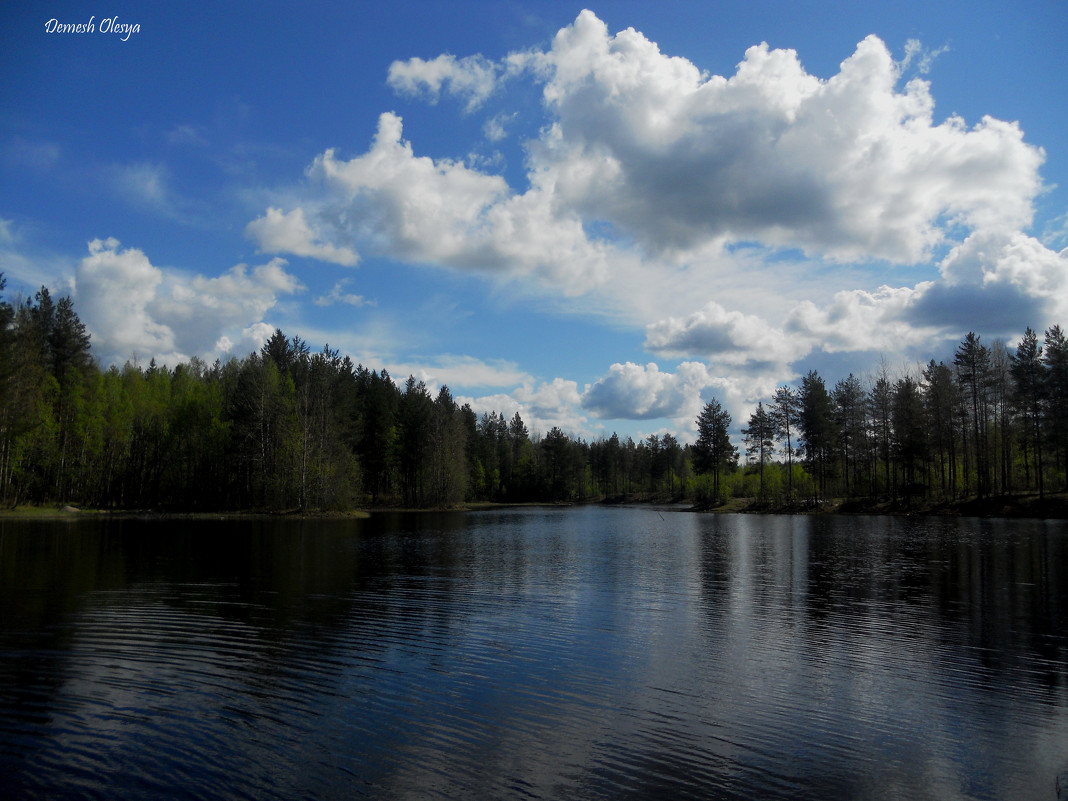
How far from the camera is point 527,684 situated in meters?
10.7

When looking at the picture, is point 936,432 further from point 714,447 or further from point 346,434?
point 346,434

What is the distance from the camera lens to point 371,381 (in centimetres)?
8688

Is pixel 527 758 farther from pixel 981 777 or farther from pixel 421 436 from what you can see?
pixel 421 436

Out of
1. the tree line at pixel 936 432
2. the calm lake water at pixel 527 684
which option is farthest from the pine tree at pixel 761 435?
the calm lake water at pixel 527 684

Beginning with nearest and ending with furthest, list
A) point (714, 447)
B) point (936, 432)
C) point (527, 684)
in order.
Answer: point (527, 684) < point (936, 432) < point (714, 447)

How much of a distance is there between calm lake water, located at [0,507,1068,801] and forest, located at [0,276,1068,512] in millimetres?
37477

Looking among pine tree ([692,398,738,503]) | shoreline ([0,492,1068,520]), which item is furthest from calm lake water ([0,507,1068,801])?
pine tree ([692,398,738,503])

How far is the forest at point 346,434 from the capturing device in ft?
178

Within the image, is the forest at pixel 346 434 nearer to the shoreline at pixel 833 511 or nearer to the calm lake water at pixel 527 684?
the shoreline at pixel 833 511

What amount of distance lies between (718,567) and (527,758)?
806 inches

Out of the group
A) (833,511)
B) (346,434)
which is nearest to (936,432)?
(833,511)

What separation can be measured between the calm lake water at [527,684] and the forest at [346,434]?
37477mm

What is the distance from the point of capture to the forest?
5416 cm

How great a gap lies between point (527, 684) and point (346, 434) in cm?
6527
